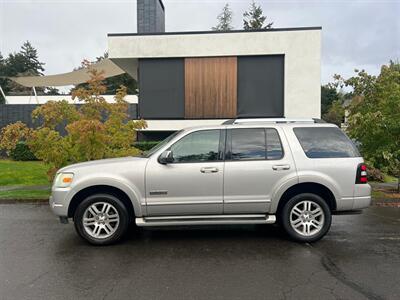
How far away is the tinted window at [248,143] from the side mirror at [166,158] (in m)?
0.99

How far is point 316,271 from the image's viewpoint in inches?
179

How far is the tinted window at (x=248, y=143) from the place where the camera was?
228 inches

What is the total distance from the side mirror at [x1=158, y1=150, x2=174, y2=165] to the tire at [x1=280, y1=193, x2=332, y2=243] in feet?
6.47

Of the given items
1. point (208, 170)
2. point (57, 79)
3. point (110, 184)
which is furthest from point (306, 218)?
point (57, 79)

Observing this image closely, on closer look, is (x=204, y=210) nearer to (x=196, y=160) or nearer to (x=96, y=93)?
(x=196, y=160)

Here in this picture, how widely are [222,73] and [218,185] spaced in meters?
13.0

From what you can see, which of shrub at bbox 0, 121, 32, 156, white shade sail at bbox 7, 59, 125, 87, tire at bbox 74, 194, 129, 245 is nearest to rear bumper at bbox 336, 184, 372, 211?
tire at bbox 74, 194, 129, 245

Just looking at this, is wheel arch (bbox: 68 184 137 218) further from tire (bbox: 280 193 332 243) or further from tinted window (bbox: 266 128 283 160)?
tire (bbox: 280 193 332 243)

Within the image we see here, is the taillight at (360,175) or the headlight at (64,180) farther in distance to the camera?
the taillight at (360,175)

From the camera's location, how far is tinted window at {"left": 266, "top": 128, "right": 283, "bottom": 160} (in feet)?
19.0

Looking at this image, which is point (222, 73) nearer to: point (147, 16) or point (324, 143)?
point (147, 16)

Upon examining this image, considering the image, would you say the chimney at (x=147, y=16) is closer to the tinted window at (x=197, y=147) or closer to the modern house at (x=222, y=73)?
the modern house at (x=222, y=73)

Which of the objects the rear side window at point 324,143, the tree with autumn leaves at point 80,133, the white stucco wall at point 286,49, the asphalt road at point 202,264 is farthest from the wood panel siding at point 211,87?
the rear side window at point 324,143

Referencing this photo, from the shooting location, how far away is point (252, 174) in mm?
5645
